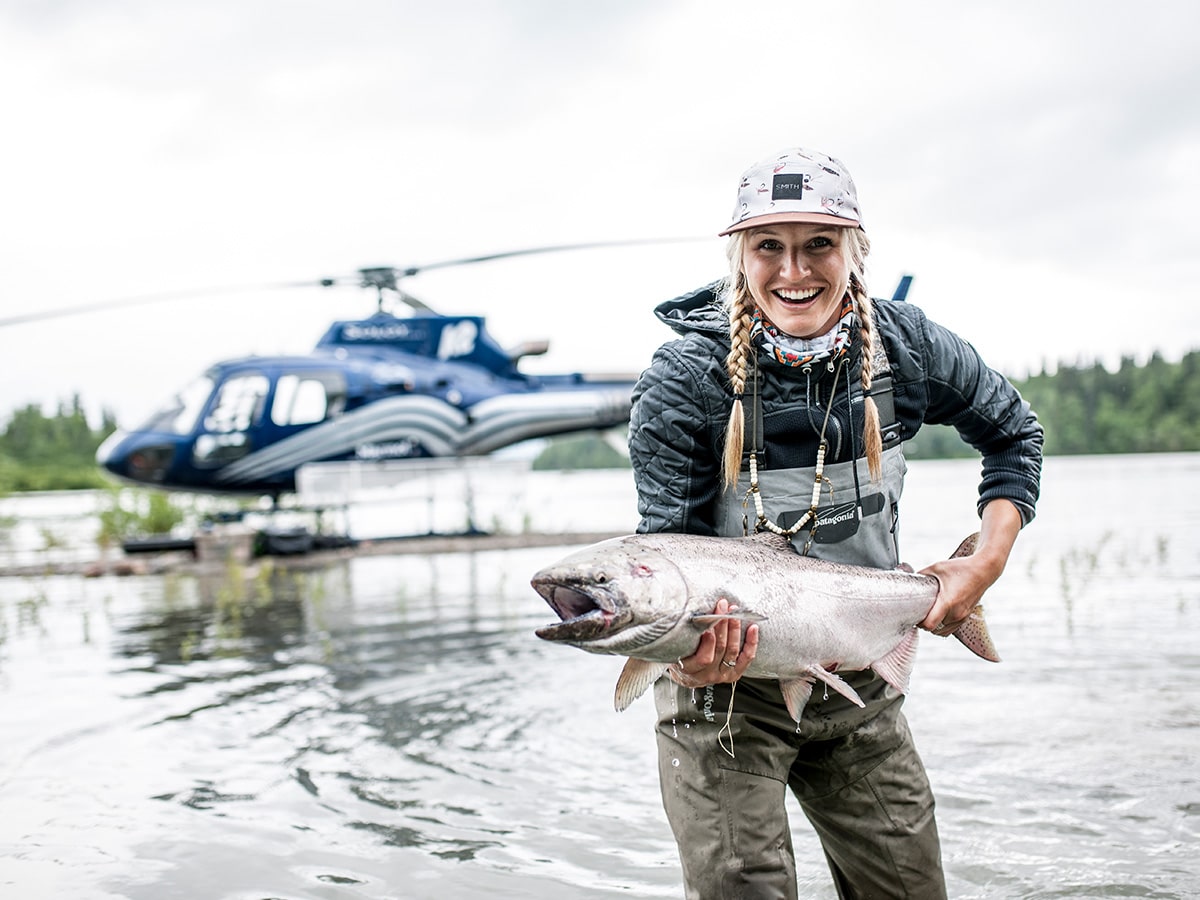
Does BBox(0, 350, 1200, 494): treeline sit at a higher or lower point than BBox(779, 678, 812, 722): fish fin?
higher

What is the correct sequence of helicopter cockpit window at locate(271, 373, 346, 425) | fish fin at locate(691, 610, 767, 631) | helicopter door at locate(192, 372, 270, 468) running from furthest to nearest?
helicopter cockpit window at locate(271, 373, 346, 425)
helicopter door at locate(192, 372, 270, 468)
fish fin at locate(691, 610, 767, 631)

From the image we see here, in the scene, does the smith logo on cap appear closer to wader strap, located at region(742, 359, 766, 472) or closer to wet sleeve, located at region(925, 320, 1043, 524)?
wader strap, located at region(742, 359, 766, 472)

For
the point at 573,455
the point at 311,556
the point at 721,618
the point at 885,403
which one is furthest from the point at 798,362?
the point at 573,455

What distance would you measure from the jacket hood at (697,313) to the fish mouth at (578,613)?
900 millimetres

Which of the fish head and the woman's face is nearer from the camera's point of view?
the fish head

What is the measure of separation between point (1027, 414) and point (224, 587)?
10881mm

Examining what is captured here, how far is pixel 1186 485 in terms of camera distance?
1146 inches

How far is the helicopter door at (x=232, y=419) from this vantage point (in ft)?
56.1

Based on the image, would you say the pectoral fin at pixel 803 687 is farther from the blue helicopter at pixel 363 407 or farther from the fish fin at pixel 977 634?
the blue helicopter at pixel 363 407

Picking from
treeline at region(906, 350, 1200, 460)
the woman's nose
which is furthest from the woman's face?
treeline at region(906, 350, 1200, 460)

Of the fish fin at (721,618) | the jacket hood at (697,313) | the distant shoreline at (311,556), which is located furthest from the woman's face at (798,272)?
the distant shoreline at (311,556)

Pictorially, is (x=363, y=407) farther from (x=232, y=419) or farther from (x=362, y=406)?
(x=232, y=419)

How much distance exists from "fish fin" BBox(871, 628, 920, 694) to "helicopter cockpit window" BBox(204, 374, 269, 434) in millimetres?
15798

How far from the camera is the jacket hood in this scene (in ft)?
9.34
